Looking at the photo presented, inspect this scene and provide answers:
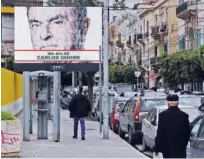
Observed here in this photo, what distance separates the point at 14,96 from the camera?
33.8 metres

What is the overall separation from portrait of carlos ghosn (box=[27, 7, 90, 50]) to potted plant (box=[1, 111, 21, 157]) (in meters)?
6.75

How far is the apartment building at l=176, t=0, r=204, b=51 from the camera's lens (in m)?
54.4

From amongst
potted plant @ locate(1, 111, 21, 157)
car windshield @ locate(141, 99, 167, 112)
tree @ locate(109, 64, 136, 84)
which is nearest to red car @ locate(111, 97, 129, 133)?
car windshield @ locate(141, 99, 167, 112)

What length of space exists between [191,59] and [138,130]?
1080 inches

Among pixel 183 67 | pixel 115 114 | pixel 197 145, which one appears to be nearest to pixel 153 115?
pixel 197 145

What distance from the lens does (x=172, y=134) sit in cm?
1036

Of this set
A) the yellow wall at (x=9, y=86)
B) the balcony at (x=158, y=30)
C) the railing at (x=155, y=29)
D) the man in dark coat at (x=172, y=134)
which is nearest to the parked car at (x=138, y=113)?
the yellow wall at (x=9, y=86)

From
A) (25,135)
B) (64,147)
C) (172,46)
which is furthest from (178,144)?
(172,46)

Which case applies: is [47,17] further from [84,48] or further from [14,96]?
[14,96]

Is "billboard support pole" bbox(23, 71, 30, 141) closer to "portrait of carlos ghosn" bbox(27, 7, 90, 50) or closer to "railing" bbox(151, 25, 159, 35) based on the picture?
"portrait of carlos ghosn" bbox(27, 7, 90, 50)

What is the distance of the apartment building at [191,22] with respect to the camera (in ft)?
178

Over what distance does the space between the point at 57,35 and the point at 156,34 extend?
50613 mm

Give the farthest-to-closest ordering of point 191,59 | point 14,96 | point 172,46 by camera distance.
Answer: point 172,46 → point 191,59 → point 14,96

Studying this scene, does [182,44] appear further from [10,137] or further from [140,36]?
[10,137]
